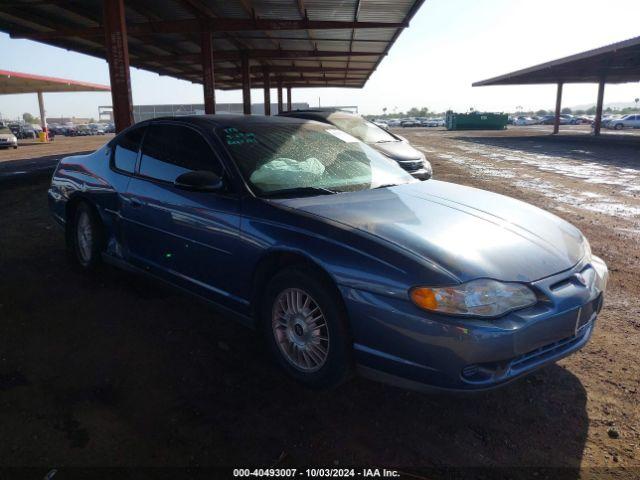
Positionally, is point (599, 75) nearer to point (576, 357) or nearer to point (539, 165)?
point (539, 165)

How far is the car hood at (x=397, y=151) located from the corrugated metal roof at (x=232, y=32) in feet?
17.8

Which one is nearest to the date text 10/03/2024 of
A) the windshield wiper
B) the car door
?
the car door

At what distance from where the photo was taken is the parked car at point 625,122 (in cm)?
4839

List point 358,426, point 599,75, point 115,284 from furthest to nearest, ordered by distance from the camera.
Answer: point 599,75, point 115,284, point 358,426

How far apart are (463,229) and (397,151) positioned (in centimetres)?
631

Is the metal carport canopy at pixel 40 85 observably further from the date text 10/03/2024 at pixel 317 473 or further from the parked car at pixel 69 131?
the date text 10/03/2024 at pixel 317 473

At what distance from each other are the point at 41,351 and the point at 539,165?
49.4ft

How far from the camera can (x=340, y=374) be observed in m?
2.58

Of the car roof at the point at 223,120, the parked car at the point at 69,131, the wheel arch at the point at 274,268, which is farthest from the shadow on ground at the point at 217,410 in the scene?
the parked car at the point at 69,131

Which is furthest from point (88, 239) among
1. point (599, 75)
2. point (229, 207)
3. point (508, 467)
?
point (599, 75)

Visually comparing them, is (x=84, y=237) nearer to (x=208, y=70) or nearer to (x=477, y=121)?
(x=208, y=70)

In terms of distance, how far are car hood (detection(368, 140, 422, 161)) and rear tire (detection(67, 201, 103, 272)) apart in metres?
5.40

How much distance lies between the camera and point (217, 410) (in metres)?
2.61

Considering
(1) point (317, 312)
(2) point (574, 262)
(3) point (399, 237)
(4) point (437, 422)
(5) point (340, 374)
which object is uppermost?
(3) point (399, 237)
